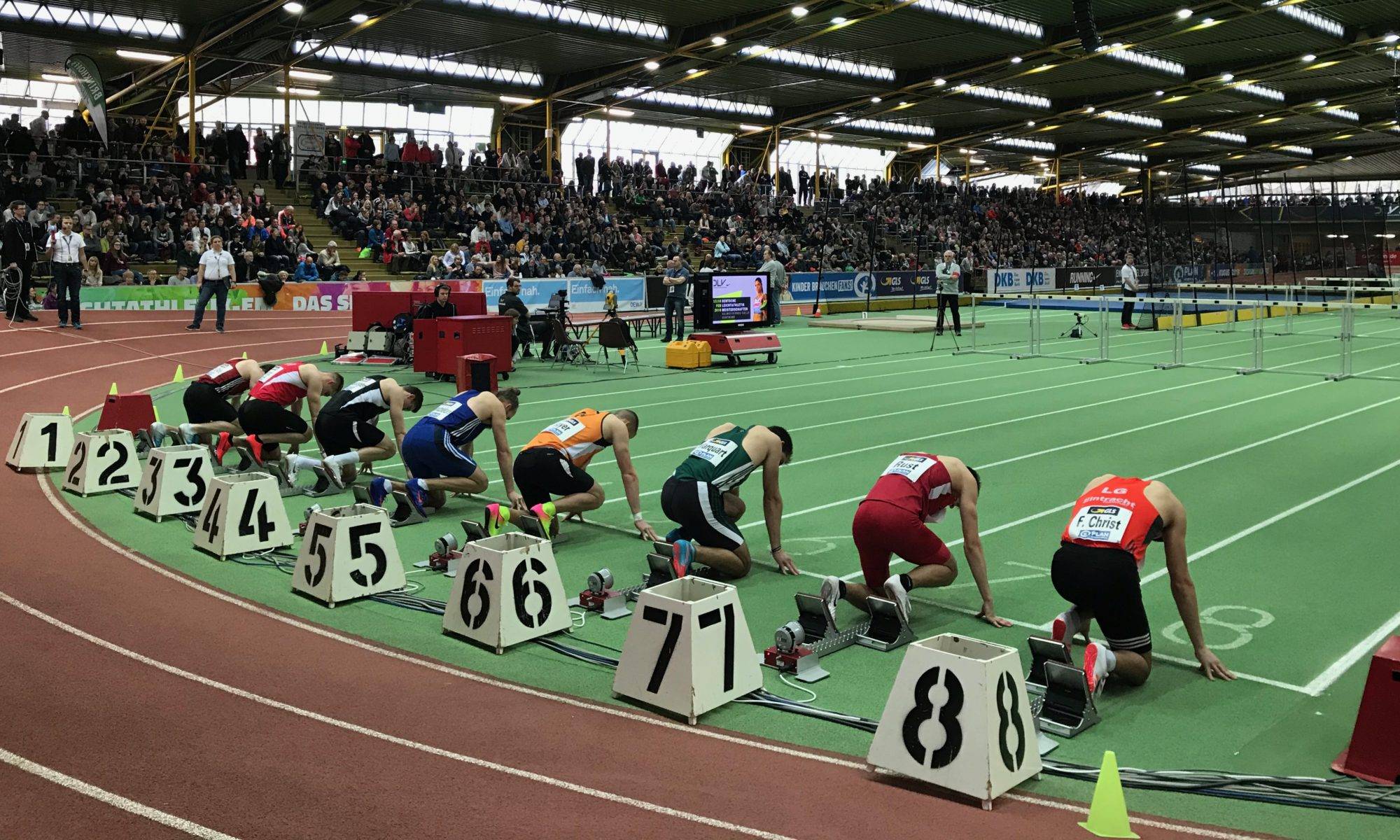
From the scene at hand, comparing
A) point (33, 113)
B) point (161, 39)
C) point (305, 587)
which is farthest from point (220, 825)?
point (33, 113)

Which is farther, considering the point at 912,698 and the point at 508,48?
the point at 508,48

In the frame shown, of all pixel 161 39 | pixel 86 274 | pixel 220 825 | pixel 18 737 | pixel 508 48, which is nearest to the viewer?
pixel 220 825

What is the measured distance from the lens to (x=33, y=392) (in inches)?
603

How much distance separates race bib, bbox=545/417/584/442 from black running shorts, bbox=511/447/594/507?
0.41 ft

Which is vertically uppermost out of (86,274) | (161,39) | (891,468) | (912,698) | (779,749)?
(161,39)

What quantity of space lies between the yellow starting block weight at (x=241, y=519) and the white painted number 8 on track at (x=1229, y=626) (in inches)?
232

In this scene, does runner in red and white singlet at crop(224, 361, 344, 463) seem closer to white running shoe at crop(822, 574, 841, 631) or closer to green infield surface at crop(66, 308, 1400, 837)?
green infield surface at crop(66, 308, 1400, 837)

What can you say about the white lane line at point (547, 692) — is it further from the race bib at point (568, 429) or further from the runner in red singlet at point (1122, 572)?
the race bib at point (568, 429)

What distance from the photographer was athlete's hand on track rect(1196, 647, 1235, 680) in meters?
5.66

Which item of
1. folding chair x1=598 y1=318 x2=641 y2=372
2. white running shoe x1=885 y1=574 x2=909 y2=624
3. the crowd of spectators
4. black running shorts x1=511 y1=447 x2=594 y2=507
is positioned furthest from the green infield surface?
the crowd of spectators

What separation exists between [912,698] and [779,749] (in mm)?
699

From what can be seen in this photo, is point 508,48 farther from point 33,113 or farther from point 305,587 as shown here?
point 305,587

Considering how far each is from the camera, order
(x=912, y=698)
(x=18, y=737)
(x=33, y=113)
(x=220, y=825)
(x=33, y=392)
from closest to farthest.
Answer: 1. (x=220, y=825)
2. (x=912, y=698)
3. (x=18, y=737)
4. (x=33, y=392)
5. (x=33, y=113)

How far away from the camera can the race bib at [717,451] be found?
716 cm
